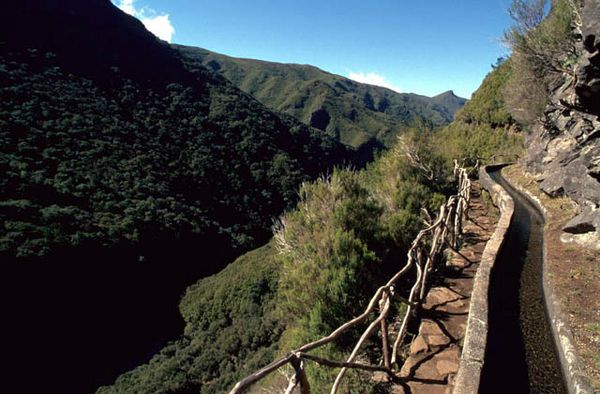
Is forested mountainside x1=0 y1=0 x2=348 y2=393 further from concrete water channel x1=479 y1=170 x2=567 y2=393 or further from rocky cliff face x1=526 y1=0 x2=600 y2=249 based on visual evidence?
rocky cliff face x1=526 y1=0 x2=600 y2=249

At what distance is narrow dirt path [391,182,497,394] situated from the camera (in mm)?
3451

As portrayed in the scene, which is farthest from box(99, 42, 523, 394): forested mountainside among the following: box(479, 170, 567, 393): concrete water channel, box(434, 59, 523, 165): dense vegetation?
box(479, 170, 567, 393): concrete water channel

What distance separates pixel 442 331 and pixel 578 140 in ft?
35.0

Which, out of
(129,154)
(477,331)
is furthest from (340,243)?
(129,154)

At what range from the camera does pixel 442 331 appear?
14.2ft

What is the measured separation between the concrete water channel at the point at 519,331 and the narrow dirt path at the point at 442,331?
352 mm

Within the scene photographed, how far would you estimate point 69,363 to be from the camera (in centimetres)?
3069

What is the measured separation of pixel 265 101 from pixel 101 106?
103331mm

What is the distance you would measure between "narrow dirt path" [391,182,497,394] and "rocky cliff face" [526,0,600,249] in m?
2.10

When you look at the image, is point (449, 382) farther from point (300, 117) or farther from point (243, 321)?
point (300, 117)

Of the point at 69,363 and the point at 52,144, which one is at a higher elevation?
the point at 52,144

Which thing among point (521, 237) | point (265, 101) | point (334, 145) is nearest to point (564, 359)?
point (521, 237)

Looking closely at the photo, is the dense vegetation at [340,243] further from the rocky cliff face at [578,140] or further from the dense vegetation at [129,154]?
the dense vegetation at [129,154]

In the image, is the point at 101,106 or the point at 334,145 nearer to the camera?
the point at 101,106
